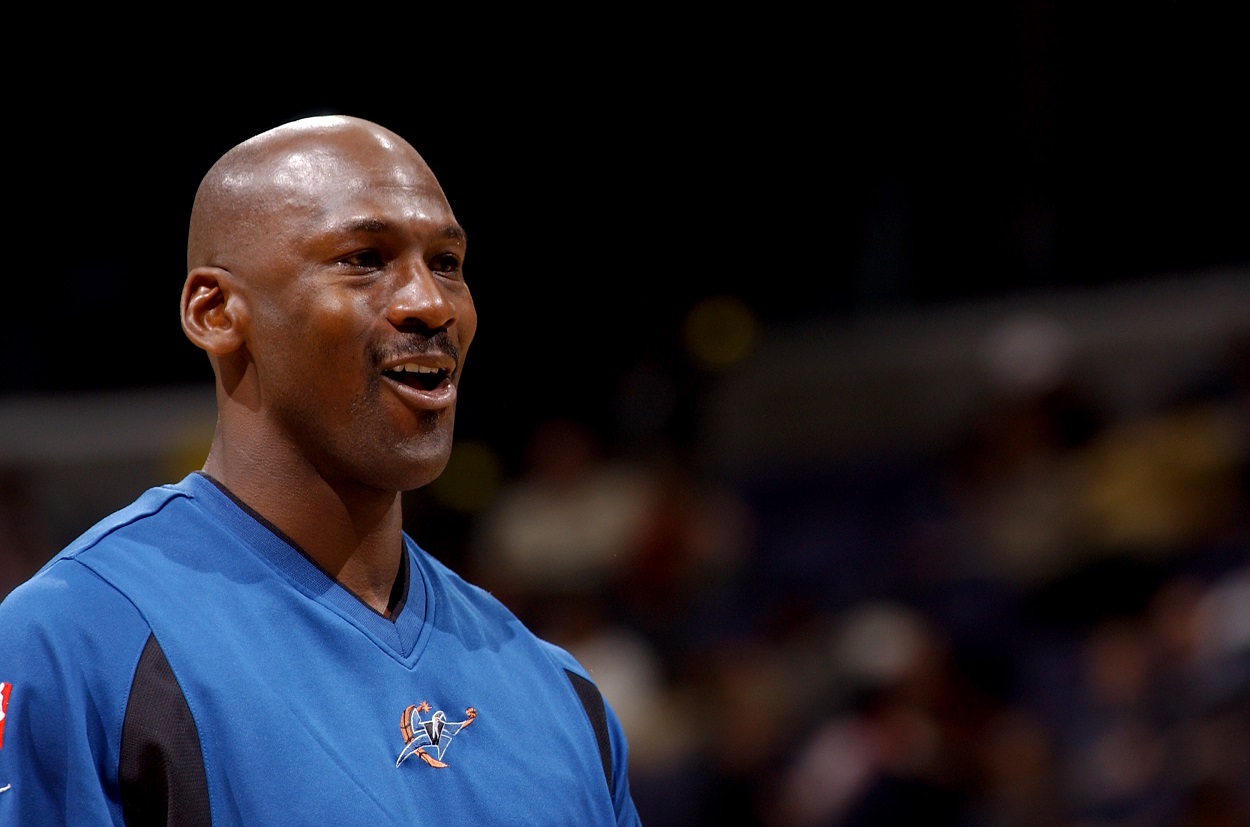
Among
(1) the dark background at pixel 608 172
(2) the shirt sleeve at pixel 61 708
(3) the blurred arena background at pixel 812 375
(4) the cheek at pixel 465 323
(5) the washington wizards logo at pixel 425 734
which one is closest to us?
(2) the shirt sleeve at pixel 61 708

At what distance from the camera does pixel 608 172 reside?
9.16 m

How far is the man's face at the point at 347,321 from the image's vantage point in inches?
80.6

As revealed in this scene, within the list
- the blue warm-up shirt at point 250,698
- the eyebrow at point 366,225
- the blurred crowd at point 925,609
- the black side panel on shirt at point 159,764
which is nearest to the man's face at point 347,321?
the eyebrow at point 366,225

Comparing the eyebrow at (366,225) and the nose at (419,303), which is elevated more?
the eyebrow at (366,225)

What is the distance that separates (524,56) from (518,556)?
338 centimetres

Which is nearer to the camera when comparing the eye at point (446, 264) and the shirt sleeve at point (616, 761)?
the eye at point (446, 264)

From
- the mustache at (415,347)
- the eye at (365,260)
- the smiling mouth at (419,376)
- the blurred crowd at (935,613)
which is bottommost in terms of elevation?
the blurred crowd at (935,613)

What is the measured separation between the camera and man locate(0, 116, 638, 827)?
71.0 inches

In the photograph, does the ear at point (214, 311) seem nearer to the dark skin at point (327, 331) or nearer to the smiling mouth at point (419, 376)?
the dark skin at point (327, 331)

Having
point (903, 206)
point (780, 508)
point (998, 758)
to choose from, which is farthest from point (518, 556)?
point (903, 206)

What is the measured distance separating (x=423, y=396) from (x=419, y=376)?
41 mm

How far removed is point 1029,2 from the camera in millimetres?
8289

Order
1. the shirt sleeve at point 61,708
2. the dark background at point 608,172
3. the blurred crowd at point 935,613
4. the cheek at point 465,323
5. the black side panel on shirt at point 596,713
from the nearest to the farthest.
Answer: the shirt sleeve at point 61,708 < the cheek at point 465,323 < the black side panel on shirt at point 596,713 < the blurred crowd at point 935,613 < the dark background at point 608,172

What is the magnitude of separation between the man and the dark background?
600 centimetres
